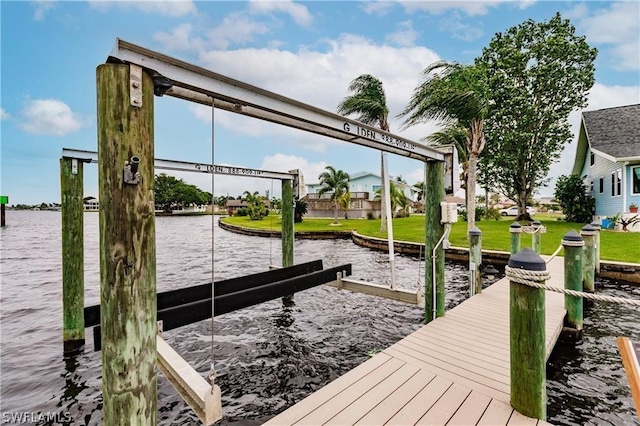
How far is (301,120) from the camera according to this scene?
2.83 metres

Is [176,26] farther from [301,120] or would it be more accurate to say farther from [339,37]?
[339,37]

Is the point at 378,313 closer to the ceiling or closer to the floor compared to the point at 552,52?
closer to the floor

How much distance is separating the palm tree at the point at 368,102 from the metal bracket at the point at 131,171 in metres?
15.3

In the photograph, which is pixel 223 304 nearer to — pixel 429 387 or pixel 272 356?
pixel 272 356

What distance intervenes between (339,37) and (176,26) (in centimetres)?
596

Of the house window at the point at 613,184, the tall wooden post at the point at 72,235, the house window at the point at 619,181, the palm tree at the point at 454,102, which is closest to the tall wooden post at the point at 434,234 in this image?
the tall wooden post at the point at 72,235

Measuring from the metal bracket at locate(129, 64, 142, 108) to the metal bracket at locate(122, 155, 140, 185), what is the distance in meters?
0.32

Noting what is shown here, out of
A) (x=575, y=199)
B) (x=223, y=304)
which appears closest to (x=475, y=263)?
(x=223, y=304)

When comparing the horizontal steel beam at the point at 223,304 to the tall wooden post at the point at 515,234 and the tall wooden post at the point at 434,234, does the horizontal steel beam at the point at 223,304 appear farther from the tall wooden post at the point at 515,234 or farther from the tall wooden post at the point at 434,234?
the tall wooden post at the point at 515,234

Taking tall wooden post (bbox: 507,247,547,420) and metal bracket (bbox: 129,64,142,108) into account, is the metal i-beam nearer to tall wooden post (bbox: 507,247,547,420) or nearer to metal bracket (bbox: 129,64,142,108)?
metal bracket (bbox: 129,64,142,108)

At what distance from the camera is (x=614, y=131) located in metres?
16.8

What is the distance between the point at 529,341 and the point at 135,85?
312 cm

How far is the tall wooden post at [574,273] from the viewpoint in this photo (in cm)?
458

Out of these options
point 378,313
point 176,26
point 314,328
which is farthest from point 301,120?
point 176,26
